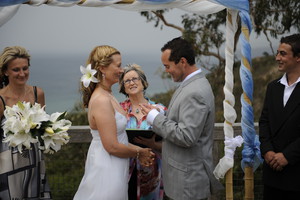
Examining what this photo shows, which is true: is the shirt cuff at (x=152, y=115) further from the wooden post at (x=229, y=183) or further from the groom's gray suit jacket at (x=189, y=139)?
the wooden post at (x=229, y=183)

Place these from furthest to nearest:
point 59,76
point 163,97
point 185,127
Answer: point 163,97, point 59,76, point 185,127

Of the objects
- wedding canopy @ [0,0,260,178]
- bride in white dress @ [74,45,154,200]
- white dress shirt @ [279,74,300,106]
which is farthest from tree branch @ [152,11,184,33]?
bride in white dress @ [74,45,154,200]

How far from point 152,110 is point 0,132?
1.10 meters

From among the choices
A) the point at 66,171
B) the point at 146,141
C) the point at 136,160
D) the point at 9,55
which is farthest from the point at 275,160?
the point at 66,171

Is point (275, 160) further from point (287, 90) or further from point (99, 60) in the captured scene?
point (99, 60)

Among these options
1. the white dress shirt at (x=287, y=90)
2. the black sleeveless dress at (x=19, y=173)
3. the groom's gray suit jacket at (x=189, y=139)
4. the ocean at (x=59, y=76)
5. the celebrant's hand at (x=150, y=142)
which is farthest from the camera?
the ocean at (x=59, y=76)

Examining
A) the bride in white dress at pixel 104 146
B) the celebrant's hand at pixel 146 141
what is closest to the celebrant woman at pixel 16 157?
the bride in white dress at pixel 104 146

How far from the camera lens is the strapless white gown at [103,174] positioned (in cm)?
369

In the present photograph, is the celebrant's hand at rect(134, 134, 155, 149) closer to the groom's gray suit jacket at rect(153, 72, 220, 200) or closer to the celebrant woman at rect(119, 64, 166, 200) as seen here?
the celebrant woman at rect(119, 64, 166, 200)

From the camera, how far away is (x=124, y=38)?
9297mm

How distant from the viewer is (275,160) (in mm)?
4016

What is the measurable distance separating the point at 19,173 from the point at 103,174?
635 mm

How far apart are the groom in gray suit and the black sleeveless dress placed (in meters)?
0.92

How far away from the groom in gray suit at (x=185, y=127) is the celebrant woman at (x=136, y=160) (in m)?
0.57
